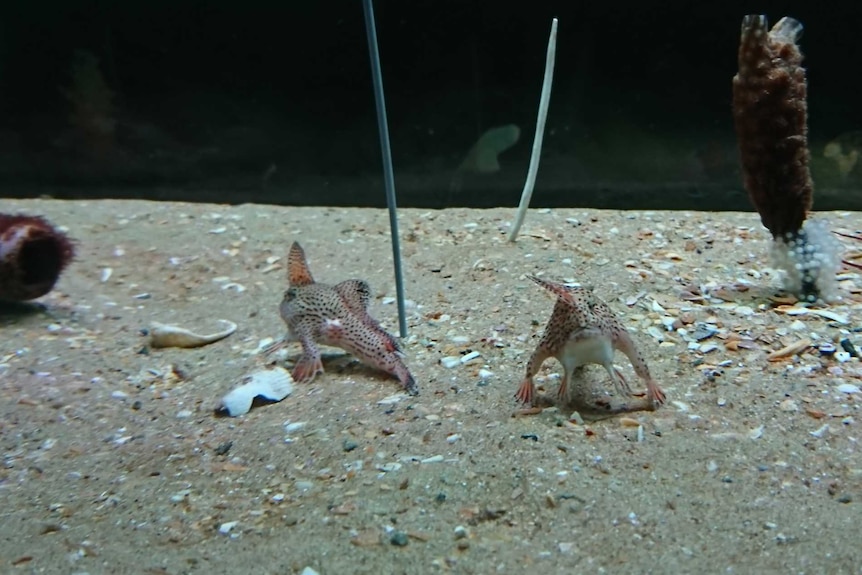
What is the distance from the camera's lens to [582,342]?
2723 mm

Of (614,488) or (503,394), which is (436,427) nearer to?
(503,394)

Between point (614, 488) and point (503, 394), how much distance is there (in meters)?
0.78

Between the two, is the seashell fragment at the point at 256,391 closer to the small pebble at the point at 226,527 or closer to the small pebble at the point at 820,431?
the small pebble at the point at 226,527

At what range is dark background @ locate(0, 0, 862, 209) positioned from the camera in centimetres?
580

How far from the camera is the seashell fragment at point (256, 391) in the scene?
10.4 feet

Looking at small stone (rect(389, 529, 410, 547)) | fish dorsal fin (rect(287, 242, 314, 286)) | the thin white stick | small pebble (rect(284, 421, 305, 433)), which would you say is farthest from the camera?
the thin white stick

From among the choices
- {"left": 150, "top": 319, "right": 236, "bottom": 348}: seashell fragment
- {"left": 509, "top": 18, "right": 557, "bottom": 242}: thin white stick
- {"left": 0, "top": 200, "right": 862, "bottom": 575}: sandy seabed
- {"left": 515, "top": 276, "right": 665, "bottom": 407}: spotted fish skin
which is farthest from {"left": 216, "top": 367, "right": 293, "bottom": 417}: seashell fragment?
{"left": 509, "top": 18, "right": 557, "bottom": 242}: thin white stick

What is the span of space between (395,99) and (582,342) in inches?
159

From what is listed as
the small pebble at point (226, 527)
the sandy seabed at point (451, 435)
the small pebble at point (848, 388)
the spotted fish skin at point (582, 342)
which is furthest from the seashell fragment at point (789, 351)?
the small pebble at point (226, 527)

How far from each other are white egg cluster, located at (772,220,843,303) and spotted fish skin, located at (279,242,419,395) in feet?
7.12

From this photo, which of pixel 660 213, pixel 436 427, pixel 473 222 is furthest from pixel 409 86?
pixel 436 427

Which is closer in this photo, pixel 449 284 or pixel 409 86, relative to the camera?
pixel 449 284

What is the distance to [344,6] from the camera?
19.9ft

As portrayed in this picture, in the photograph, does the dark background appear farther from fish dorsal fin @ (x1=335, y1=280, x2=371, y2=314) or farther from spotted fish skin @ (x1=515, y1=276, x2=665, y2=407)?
spotted fish skin @ (x1=515, y1=276, x2=665, y2=407)
